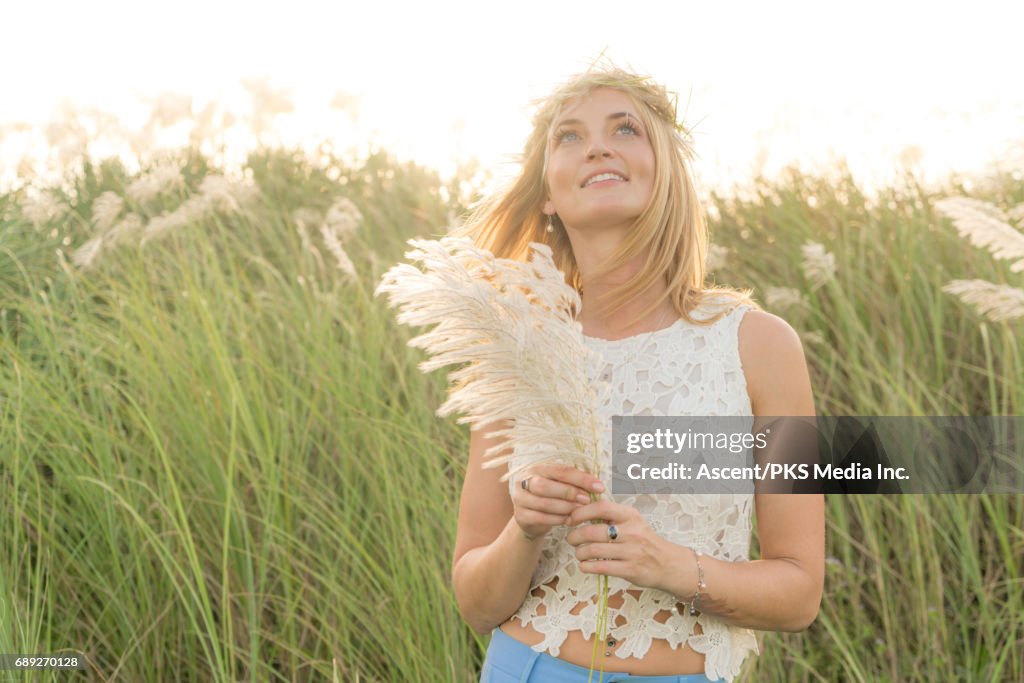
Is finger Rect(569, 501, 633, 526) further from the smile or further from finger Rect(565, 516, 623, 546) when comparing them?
the smile

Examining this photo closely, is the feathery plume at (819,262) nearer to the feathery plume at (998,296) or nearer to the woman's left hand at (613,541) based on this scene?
the feathery plume at (998,296)

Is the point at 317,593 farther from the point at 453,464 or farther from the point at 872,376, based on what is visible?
the point at 872,376

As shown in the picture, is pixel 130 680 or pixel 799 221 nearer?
pixel 130 680

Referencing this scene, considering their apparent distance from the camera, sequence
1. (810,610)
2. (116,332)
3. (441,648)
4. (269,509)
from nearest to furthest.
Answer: (810,610), (441,648), (269,509), (116,332)

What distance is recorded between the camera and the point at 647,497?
2148mm

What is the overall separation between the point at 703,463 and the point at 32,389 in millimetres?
2886

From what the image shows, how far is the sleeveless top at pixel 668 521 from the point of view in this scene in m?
2.10

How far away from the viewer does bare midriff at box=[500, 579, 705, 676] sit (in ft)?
6.80

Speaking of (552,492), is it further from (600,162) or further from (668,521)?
(600,162)

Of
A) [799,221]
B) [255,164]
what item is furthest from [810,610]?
[255,164]

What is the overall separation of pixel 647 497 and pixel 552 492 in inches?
18.9

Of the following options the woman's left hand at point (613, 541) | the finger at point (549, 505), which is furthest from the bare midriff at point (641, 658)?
the finger at point (549, 505)

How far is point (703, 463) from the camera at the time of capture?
212 centimetres

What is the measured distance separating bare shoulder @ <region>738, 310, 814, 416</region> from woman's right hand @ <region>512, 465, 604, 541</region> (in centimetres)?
62
